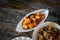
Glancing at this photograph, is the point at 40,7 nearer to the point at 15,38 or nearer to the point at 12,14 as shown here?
the point at 12,14

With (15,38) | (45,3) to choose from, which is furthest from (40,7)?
(15,38)

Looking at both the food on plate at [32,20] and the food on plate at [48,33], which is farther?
the food on plate at [32,20]

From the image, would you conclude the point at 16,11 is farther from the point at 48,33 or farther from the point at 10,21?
the point at 48,33

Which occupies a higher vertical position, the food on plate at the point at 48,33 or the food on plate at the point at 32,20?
the food on plate at the point at 32,20

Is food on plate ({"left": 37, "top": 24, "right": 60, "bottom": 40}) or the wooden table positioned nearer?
food on plate ({"left": 37, "top": 24, "right": 60, "bottom": 40})

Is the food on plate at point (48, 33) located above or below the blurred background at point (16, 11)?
below
